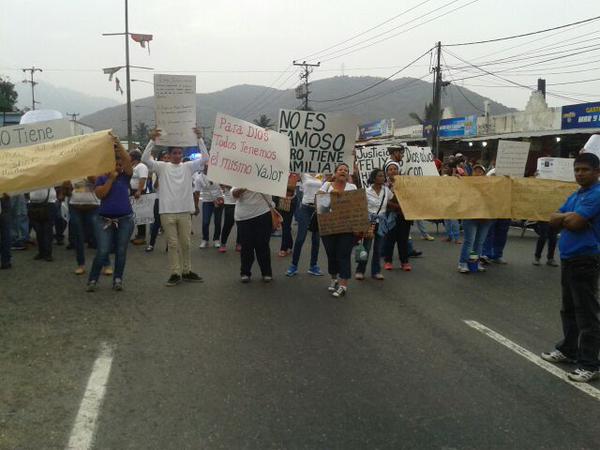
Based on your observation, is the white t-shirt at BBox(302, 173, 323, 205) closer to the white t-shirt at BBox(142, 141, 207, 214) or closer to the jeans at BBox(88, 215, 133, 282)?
the white t-shirt at BBox(142, 141, 207, 214)

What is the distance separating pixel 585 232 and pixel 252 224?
4269mm

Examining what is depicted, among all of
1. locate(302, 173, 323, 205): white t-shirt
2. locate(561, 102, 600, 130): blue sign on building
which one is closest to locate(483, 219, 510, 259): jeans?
locate(302, 173, 323, 205): white t-shirt

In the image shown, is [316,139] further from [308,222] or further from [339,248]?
[339,248]

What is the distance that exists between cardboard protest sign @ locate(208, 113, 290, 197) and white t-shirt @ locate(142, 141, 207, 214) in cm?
41

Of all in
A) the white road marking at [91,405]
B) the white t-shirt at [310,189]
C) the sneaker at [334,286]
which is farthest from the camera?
the white t-shirt at [310,189]

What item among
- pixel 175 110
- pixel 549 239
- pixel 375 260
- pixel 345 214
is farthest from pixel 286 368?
pixel 549 239

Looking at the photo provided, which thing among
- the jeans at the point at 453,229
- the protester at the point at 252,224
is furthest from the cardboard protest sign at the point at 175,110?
the jeans at the point at 453,229

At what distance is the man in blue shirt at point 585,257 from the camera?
4320mm

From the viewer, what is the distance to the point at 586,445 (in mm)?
3271

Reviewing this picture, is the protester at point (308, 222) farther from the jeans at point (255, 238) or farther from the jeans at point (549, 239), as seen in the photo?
the jeans at point (549, 239)

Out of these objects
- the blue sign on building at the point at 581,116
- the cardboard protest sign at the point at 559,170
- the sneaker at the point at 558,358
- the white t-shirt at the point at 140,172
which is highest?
the blue sign on building at the point at 581,116

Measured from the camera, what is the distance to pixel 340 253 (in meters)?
7.02

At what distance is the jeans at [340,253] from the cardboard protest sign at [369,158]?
432cm

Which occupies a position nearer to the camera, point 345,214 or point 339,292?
point 339,292
